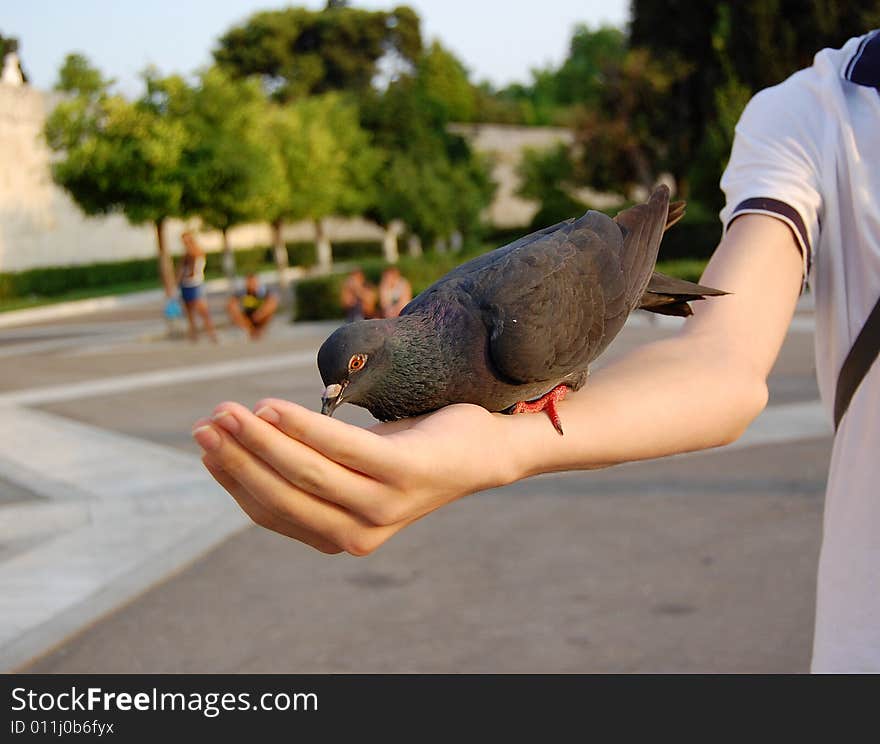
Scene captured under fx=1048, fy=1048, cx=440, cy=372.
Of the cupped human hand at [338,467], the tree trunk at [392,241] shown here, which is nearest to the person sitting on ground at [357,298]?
the cupped human hand at [338,467]

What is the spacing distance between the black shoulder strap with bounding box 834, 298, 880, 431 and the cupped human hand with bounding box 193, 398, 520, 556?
820 millimetres

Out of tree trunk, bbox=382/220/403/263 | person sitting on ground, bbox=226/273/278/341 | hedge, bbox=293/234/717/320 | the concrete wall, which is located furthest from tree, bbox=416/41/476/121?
person sitting on ground, bbox=226/273/278/341

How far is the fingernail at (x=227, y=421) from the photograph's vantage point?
4.11 feet

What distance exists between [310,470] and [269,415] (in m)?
0.09

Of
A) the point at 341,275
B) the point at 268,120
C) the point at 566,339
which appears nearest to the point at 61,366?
the point at 341,275

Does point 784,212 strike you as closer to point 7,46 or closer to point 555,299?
point 555,299

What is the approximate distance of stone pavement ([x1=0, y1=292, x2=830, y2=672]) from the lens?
5777 millimetres

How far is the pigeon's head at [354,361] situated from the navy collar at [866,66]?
1.10 m

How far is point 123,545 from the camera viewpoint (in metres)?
7.55

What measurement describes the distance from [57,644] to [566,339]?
5.06 meters

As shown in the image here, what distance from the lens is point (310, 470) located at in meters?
1.32

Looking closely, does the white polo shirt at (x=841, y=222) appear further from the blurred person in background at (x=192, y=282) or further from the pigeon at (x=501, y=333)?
the blurred person in background at (x=192, y=282)

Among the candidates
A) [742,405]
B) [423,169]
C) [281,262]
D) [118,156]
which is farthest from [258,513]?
[423,169]

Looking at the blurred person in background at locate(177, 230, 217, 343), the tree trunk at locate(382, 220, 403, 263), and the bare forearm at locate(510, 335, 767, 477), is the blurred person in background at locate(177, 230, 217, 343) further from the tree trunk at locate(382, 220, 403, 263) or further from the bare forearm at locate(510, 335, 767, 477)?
the tree trunk at locate(382, 220, 403, 263)
